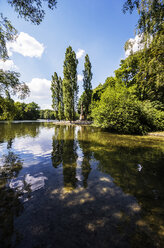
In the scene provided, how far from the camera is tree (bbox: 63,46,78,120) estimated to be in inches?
1101

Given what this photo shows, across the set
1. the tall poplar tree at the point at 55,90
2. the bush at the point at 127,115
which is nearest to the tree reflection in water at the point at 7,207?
the bush at the point at 127,115

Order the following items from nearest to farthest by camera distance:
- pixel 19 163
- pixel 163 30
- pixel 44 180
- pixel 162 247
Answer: pixel 162 247
pixel 44 180
pixel 19 163
pixel 163 30

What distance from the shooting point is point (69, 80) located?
92.6 feet

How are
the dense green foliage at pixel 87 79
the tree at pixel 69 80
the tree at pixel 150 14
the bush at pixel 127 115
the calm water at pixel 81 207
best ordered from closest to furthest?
the calm water at pixel 81 207, the tree at pixel 150 14, the bush at pixel 127 115, the tree at pixel 69 80, the dense green foliage at pixel 87 79

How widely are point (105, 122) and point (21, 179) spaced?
1122cm

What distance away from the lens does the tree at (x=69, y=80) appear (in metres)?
28.0

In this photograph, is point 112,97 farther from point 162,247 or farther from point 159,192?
point 162,247

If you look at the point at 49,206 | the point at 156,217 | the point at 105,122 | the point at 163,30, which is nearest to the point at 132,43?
the point at 163,30

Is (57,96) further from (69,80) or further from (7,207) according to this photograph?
(7,207)

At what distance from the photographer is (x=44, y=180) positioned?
3.16 m

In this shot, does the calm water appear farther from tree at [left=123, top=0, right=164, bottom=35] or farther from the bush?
the bush

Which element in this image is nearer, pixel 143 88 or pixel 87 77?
pixel 143 88

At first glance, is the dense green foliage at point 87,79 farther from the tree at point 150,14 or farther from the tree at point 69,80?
the tree at point 150,14

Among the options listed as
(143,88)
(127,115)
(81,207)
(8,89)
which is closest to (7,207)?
(81,207)
